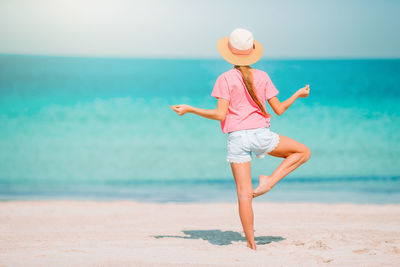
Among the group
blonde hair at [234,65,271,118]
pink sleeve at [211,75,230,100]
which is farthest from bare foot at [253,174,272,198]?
pink sleeve at [211,75,230,100]

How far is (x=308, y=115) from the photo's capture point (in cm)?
1566

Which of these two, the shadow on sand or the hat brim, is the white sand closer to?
the shadow on sand

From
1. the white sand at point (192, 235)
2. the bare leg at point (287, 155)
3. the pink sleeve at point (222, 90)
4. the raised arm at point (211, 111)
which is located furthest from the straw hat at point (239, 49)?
the white sand at point (192, 235)

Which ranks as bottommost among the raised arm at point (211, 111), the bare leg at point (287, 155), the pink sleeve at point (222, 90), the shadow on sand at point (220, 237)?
the shadow on sand at point (220, 237)

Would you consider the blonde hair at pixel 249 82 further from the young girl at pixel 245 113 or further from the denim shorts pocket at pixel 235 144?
the denim shorts pocket at pixel 235 144

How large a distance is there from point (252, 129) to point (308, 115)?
40.6ft

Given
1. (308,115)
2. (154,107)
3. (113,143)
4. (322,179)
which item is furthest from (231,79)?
(154,107)

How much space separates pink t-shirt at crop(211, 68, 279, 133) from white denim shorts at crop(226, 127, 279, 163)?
39 millimetres

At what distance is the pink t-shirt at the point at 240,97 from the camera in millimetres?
3584

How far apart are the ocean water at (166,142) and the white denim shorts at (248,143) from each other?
10.4ft

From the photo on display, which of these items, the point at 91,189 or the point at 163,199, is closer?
the point at 163,199

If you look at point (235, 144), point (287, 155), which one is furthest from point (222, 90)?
point (287, 155)

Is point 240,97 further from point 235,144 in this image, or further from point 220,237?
point 220,237

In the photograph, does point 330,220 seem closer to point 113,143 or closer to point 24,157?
point 24,157
